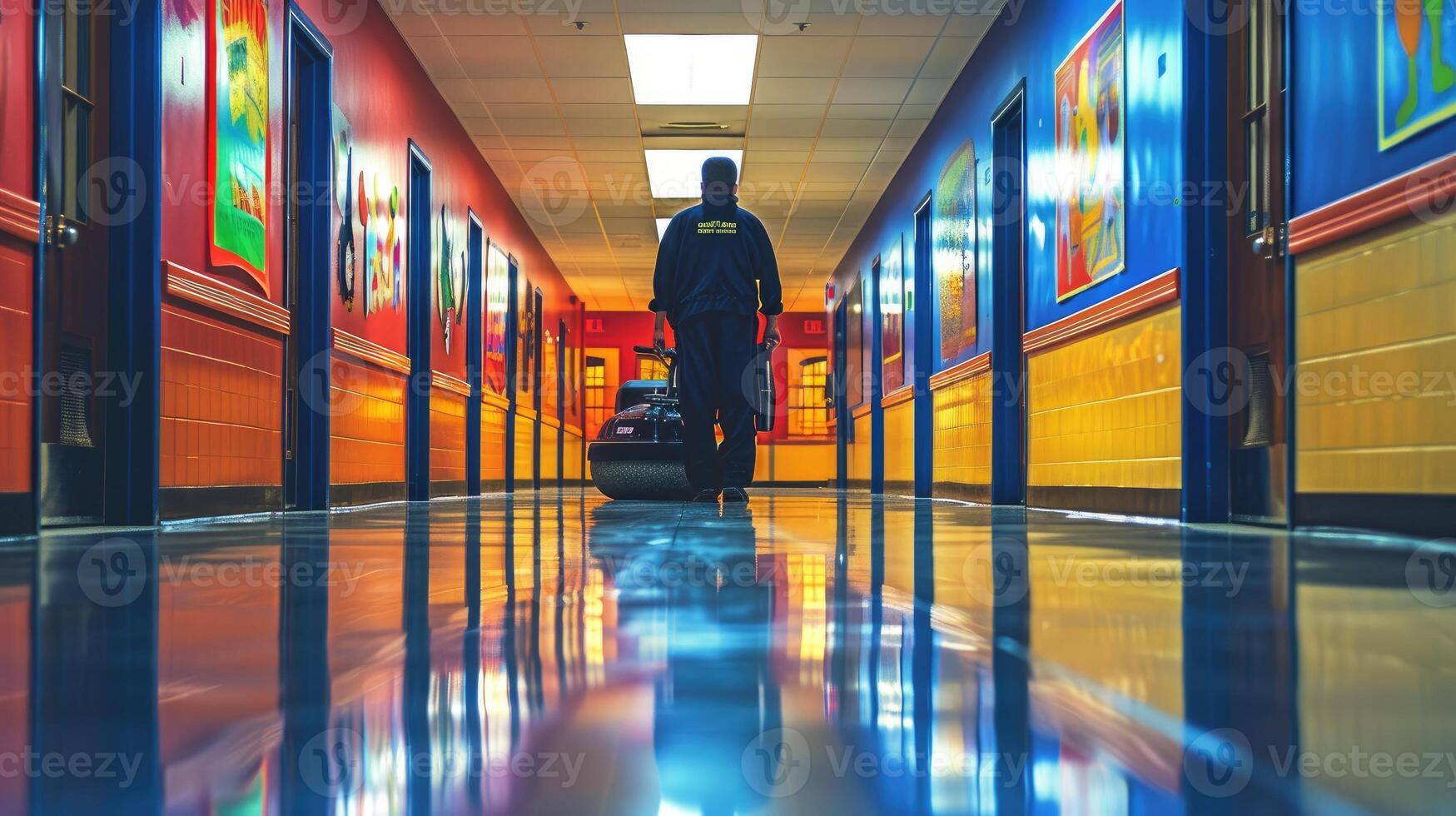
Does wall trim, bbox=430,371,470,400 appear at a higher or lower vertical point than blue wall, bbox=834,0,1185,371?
lower

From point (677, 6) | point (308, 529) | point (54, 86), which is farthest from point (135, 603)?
point (677, 6)

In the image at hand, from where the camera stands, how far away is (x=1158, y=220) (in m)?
4.28

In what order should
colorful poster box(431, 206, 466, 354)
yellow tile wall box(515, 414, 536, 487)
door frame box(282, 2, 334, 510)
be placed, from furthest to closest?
yellow tile wall box(515, 414, 536, 487)
colorful poster box(431, 206, 466, 354)
door frame box(282, 2, 334, 510)

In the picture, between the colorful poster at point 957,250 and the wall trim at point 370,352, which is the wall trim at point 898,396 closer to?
the colorful poster at point 957,250

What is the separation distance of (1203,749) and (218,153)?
4.74 metres

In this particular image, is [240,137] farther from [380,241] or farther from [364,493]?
Answer: [364,493]

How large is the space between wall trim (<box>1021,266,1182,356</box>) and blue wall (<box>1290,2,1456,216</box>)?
747 mm

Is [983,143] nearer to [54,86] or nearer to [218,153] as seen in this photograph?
[218,153]

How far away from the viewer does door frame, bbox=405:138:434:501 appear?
7.82m

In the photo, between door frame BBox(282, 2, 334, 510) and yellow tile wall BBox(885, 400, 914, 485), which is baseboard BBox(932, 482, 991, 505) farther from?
door frame BBox(282, 2, 334, 510)

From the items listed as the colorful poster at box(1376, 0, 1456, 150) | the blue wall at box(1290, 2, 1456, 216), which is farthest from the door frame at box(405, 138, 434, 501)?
the colorful poster at box(1376, 0, 1456, 150)

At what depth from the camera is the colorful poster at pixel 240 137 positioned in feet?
14.6

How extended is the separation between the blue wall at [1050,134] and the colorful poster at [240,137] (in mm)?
3797

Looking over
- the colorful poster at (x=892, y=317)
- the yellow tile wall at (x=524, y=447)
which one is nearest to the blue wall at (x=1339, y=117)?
the colorful poster at (x=892, y=317)
